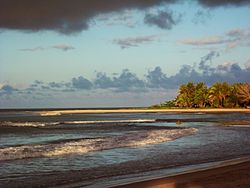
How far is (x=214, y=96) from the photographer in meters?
142

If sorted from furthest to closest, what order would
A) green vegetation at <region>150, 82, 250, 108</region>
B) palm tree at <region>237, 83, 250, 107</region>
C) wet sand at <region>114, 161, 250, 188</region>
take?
green vegetation at <region>150, 82, 250, 108</region>, palm tree at <region>237, 83, 250, 107</region>, wet sand at <region>114, 161, 250, 188</region>

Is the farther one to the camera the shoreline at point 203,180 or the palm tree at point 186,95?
the palm tree at point 186,95

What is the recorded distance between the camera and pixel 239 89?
134 metres

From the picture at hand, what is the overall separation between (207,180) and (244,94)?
126478 mm

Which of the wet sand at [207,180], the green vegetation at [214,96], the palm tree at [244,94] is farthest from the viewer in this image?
the green vegetation at [214,96]

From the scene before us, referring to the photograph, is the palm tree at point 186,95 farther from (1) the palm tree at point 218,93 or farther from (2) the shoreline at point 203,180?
(2) the shoreline at point 203,180

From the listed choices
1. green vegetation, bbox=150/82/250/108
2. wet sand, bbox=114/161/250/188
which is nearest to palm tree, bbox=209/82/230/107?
green vegetation, bbox=150/82/250/108

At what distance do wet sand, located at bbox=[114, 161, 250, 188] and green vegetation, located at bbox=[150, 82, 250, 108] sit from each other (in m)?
123

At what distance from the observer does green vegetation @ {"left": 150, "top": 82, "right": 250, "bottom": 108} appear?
5443 inches

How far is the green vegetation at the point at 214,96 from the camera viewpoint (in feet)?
454

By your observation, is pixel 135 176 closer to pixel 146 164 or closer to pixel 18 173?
pixel 146 164

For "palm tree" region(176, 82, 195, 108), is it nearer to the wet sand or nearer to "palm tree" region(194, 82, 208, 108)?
"palm tree" region(194, 82, 208, 108)

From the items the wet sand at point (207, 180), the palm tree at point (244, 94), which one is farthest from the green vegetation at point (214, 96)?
the wet sand at point (207, 180)

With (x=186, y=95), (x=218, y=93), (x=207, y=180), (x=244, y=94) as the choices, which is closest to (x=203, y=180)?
(x=207, y=180)
